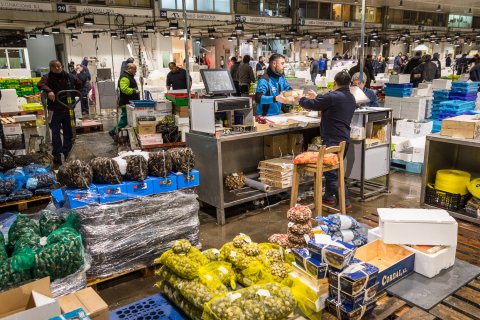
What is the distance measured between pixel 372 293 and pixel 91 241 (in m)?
2.19

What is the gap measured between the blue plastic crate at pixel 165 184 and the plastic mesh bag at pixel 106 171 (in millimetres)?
302

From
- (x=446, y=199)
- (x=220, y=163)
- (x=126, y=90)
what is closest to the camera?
(x=446, y=199)

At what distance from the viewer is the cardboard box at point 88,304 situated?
7.17ft

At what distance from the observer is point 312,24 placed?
1977 cm

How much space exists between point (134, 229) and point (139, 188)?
0.34m

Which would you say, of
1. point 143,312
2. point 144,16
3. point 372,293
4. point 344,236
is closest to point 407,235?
point 344,236

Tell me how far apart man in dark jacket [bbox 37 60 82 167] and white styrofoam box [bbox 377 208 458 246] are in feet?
20.5

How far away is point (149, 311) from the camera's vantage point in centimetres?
227

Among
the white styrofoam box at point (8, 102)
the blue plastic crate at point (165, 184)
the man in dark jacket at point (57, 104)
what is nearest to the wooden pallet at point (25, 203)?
the man in dark jacket at point (57, 104)

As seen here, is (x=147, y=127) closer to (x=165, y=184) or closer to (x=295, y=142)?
(x=295, y=142)

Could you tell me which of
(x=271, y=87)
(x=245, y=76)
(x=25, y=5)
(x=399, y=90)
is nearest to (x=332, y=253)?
(x=271, y=87)

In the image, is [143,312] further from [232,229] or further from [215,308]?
[232,229]

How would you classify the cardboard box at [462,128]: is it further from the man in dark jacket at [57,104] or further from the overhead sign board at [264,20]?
the overhead sign board at [264,20]

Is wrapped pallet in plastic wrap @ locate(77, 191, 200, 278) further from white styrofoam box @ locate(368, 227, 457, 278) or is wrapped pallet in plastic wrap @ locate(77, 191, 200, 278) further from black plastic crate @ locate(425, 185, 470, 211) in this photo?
black plastic crate @ locate(425, 185, 470, 211)
